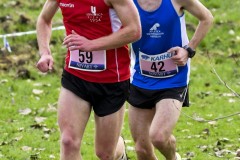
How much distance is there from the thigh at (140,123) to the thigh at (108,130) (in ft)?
1.74

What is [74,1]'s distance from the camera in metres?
5.22

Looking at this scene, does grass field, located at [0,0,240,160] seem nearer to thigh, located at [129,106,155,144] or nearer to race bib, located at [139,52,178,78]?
race bib, located at [139,52,178,78]

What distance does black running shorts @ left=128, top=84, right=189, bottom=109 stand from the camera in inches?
232

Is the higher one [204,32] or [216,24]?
[204,32]

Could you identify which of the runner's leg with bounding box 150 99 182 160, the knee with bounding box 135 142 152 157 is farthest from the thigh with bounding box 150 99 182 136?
the knee with bounding box 135 142 152 157

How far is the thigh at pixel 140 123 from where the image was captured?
5.99 m

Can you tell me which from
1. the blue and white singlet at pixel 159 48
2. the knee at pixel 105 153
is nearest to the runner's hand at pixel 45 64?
the knee at pixel 105 153

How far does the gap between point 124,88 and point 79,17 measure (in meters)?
0.66

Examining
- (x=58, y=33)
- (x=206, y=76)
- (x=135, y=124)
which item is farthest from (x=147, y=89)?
(x=58, y=33)

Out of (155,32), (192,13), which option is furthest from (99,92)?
(192,13)

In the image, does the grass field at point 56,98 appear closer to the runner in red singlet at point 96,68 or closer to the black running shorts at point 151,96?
the black running shorts at point 151,96

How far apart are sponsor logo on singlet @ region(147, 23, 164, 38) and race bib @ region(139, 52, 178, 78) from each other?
0.53 feet

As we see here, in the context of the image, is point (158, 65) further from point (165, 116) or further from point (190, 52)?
point (165, 116)

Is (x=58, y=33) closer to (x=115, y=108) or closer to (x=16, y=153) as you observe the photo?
(x=16, y=153)
